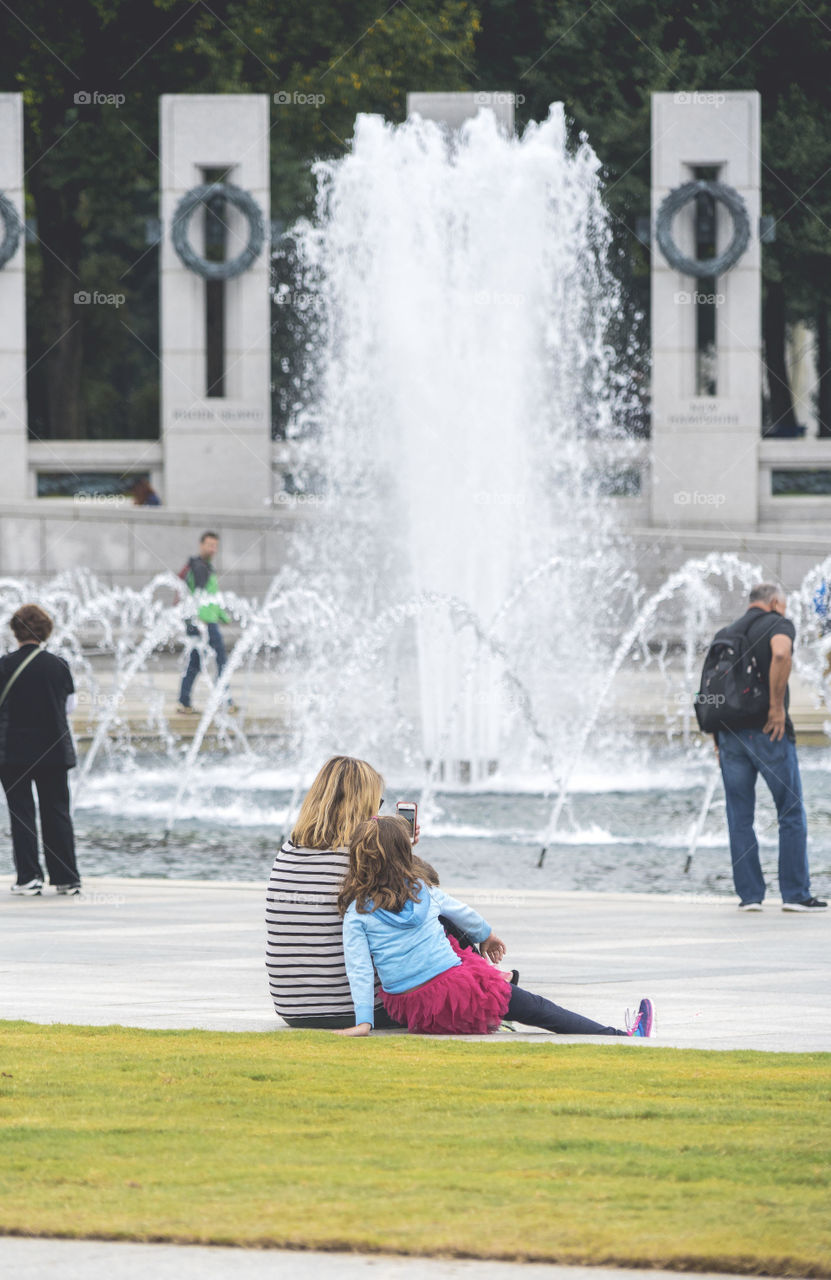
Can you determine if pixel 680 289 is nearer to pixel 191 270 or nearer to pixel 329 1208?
pixel 191 270

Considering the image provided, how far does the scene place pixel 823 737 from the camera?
16.8 m

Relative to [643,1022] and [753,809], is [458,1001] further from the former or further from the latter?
[753,809]

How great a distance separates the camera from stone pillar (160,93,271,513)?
29297 millimetres

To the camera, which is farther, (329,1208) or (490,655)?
(490,655)

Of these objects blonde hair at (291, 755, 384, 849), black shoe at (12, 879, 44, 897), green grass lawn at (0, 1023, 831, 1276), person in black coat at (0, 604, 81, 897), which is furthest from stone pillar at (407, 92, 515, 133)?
green grass lawn at (0, 1023, 831, 1276)

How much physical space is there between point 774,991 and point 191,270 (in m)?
23.5

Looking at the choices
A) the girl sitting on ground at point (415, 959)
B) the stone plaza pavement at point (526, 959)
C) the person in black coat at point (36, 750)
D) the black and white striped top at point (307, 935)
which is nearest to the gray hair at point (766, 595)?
the stone plaza pavement at point (526, 959)

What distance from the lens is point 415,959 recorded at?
638cm

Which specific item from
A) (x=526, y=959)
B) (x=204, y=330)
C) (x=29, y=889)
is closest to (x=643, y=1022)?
(x=526, y=959)

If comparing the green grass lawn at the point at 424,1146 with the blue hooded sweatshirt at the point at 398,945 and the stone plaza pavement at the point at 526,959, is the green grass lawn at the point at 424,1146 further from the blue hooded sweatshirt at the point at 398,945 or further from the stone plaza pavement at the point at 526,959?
the stone plaza pavement at the point at 526,959

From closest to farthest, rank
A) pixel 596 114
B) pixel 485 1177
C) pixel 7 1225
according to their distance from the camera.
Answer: pixel 7 1225 → pixel 485 1177 → pixel 596 114

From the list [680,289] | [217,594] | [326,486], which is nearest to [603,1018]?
[217,594]

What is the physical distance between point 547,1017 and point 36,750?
4.05 m

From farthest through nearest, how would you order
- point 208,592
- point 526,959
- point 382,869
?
point 208,592 → point 526,959 → point 382,869
